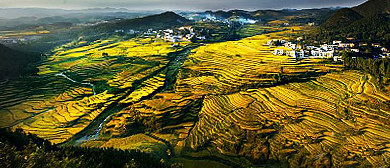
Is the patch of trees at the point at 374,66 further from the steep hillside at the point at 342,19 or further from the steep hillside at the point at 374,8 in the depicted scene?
the steep hillside at the point at 374,8

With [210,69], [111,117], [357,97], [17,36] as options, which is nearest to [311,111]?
[357,97]

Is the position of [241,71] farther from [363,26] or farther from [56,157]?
[363,26]

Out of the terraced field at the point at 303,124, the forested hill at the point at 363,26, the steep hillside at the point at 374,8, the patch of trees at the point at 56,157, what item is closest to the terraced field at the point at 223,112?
the terraced field at the point at 303,124

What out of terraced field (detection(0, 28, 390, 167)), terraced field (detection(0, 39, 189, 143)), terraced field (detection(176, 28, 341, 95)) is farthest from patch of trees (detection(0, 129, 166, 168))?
terraced field (detection(176, 28, 341, 95))

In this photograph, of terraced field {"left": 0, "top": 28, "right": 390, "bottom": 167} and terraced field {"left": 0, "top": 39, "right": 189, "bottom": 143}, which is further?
terraced field {"left": 0, "top": 39, "right": 189, "bottom": 143}

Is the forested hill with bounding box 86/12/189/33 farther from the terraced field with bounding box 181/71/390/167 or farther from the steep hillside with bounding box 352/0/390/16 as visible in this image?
the steep hillside with bounding box 352/0/390/16
